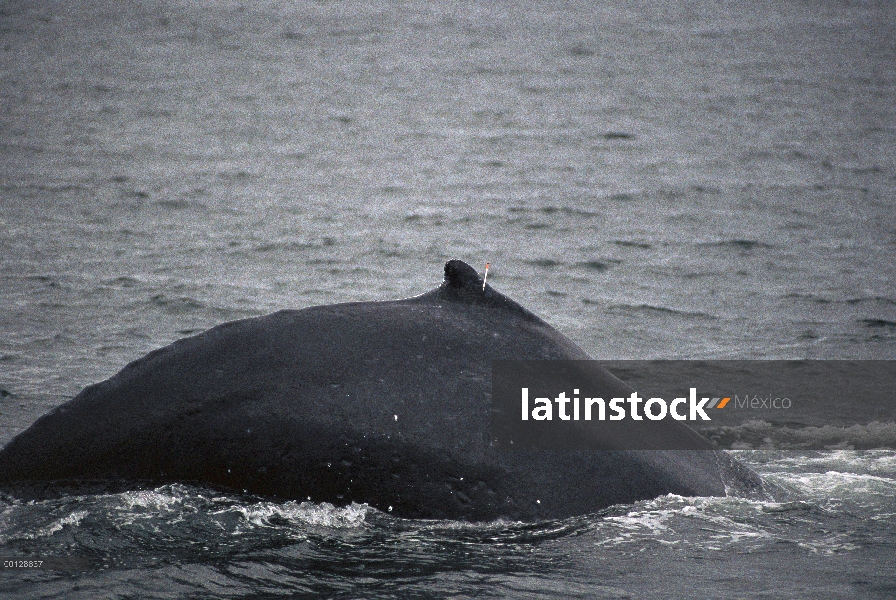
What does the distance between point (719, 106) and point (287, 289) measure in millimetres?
20405

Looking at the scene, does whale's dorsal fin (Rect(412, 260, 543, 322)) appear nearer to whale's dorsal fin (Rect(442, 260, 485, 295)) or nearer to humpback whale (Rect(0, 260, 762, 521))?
whale's dorsal fin (Rect(442, 260, 485, 295))

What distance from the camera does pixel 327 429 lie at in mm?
5617

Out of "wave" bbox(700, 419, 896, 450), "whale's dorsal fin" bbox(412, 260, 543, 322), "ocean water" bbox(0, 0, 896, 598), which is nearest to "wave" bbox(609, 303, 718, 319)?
"ocean water" bbox(0, 0, 896, 598)

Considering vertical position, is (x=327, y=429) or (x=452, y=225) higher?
(x=452, y=225)

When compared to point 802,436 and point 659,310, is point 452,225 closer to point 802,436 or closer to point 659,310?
point 659,310

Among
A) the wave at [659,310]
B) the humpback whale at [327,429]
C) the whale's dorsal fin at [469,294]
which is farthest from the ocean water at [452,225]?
the whale's dorsal fin at [469,294]

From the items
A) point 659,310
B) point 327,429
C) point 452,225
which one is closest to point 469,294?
point 327,429

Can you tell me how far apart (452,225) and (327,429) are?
1492 centimetres

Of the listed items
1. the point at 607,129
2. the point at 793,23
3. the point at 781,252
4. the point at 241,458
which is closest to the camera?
the point at 241,458

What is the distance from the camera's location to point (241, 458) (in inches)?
222

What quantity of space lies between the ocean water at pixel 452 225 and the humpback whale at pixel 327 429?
0.16 m

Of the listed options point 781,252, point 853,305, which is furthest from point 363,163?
point 853,305

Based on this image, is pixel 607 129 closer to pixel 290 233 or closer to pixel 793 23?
pixel 290 233

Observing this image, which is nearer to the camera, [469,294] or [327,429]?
[327,429]
